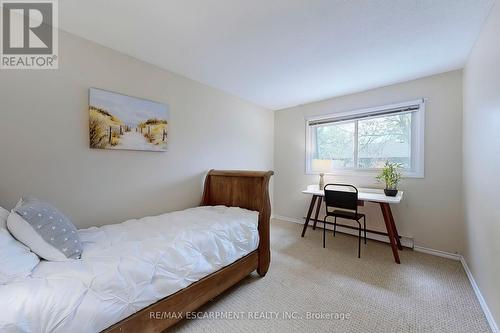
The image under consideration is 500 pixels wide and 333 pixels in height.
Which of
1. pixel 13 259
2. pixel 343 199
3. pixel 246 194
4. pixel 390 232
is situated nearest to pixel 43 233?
pixel 13 259

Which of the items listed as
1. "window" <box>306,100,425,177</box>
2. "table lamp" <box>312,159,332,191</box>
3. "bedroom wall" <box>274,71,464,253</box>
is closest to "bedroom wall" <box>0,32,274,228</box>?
"table lamp" <box>312,159,332,191</box>

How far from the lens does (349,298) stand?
168 cm

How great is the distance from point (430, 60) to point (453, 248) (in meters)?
2.12

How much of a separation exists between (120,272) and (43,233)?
0.49 m

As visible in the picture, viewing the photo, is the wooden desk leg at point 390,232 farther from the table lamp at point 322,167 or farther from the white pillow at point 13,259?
the white pillow at point 13,259

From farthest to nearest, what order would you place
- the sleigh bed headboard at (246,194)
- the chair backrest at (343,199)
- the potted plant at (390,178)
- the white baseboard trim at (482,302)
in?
the potted plant at (390,178) → the chair backrest at (343,199) → the sleigh bed headboard at (246,194) → the white baseboard trim at (482,302)

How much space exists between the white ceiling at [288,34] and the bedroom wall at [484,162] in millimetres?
252

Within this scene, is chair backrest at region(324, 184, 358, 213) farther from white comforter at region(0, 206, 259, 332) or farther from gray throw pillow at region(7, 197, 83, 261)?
gray throw pillow at region(7, 197, 83, 261)

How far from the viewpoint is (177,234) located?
1.51 meters

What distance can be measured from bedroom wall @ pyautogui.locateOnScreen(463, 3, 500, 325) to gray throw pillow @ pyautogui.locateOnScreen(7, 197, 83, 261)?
103 inches

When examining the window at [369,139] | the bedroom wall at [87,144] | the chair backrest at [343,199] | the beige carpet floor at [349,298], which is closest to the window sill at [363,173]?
the window at [369,139]

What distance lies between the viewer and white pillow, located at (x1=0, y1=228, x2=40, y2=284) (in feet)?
2.97

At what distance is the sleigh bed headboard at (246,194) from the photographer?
2041 millimetres

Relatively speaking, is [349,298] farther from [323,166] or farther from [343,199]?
[323,166]
